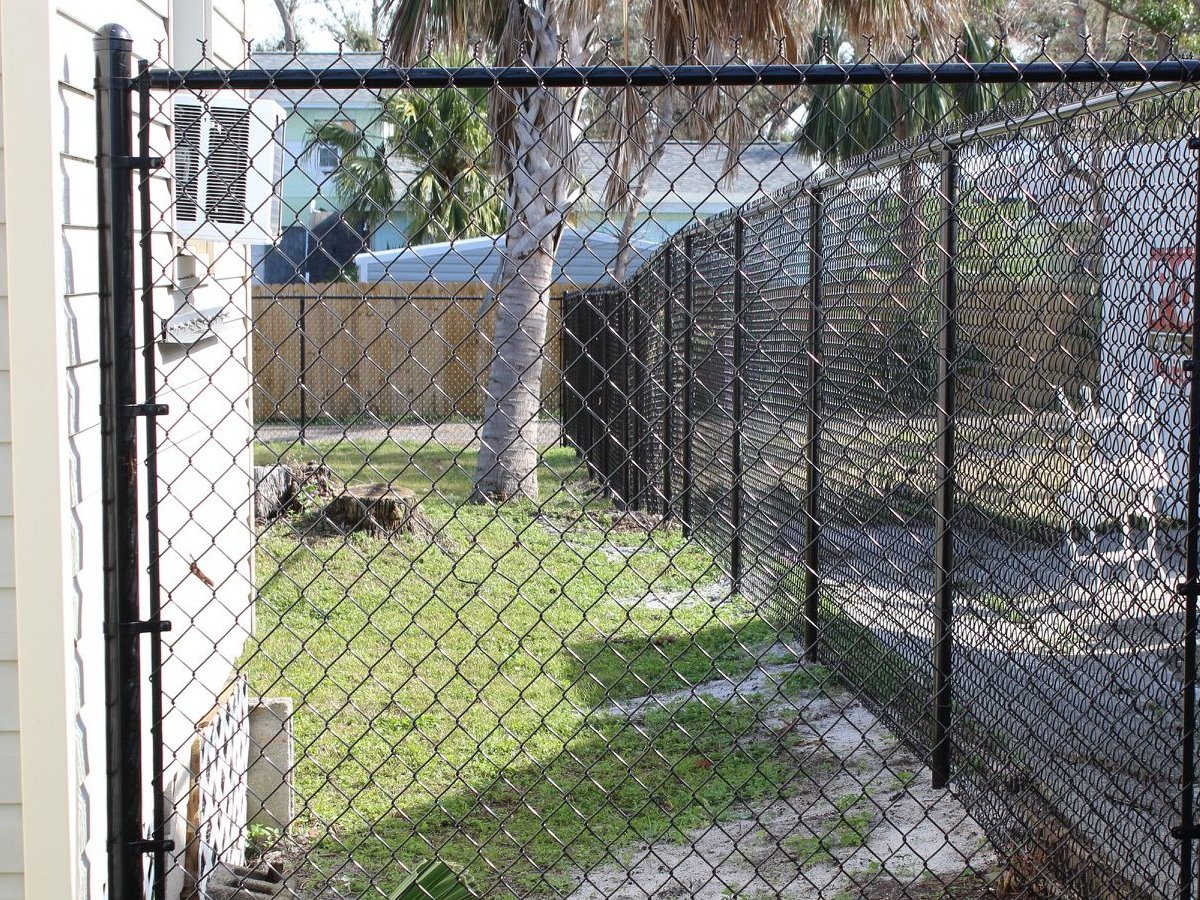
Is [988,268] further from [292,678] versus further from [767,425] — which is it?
[292,678]

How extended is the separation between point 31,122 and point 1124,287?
2.51 m

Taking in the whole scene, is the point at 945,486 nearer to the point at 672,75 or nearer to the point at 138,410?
the point at 672,75

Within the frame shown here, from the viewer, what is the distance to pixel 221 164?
9.75 feet

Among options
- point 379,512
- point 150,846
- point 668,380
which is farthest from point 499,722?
point 379,512

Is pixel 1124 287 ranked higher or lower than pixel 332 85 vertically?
lower

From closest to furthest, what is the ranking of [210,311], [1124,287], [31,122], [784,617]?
1. [31,122]
2. [1124,287]
3. [210,311]
4. [784,617]

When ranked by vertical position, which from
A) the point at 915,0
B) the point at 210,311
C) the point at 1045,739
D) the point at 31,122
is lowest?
the point at 1045,739

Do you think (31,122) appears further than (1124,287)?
No

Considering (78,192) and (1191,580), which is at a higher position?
(78,192)

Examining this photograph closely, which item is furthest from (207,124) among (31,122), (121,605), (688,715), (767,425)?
(767,425)

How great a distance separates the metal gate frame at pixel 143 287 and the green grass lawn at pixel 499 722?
38cm

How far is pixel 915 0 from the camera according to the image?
32.1 feet

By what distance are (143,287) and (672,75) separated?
118cm

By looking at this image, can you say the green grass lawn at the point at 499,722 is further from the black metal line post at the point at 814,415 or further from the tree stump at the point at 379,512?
the tree stump at the point at 379,512
